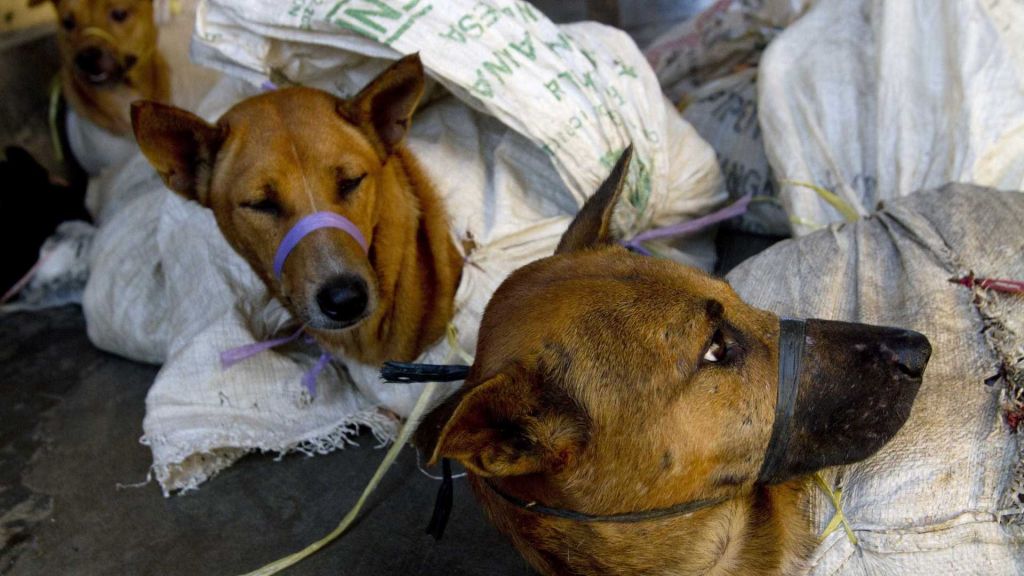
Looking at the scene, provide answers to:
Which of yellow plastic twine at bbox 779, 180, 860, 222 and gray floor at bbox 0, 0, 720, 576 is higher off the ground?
yellow plastic twine at bbox 779, 180, 860, 222

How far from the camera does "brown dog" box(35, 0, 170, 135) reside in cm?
498

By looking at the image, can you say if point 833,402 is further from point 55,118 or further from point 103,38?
point 55,118

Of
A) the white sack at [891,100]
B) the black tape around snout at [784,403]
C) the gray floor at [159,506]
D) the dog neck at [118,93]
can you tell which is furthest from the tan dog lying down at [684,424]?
the dog neck at [118,93]

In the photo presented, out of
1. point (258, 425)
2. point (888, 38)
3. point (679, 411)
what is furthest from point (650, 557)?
point (888, 38)

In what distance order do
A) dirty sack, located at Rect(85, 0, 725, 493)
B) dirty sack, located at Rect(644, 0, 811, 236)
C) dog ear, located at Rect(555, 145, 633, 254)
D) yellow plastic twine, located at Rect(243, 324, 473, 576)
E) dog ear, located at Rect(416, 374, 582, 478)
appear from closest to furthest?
dog ear, located at Rect(416, 374, 582, 478) < dog ear, located at Rect(555, 145, 633, 254) < yellow plastic twine, located at Rect(243, 324, 473, 576) < dirty sack, located at Rect(85, 0, 725, 493) < dirty sack, located at Rect(644, 0, 811, 236)

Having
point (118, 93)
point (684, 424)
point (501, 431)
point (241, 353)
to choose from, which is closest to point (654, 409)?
point (684, 424)

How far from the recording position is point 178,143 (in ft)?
8.79

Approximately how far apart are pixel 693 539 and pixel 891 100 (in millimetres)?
1977

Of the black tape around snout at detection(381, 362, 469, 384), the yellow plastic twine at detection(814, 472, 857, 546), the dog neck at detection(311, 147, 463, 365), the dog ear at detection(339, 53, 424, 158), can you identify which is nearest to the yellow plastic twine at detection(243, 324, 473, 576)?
the dog neck at detection(311, 147, 463, 365)

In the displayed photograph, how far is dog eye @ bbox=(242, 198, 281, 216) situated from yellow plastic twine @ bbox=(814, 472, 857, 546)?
1.81 m

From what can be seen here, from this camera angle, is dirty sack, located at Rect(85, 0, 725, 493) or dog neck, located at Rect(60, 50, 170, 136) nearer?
dirty sack, located at Rect(85, 0, 725, 493)

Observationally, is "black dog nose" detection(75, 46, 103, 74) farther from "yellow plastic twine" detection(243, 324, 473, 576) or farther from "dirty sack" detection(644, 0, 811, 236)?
"yellow plastic twine" detection(243, 324, 473, 576)

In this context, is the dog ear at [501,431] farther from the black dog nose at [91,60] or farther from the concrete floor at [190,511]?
the black dog nose at [91,60]

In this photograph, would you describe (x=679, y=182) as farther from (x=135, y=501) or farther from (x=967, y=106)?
(x=135, y=501)
